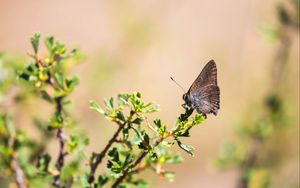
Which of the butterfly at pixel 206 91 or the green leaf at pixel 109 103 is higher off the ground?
the butterfly at pixel 206 91

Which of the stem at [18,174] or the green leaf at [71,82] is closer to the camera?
the green leaf at [71,82]

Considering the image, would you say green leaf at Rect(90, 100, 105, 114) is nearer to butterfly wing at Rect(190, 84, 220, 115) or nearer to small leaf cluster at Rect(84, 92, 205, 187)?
small leaf cluster at Rect(84, 92, 205, 187)

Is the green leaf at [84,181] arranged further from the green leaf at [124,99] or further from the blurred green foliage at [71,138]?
the green leaf at [124,99]

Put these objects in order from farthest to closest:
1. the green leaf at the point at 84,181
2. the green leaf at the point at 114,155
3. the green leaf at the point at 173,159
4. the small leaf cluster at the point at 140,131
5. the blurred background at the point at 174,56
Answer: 1. the blurred background at the point at 174,56
2. the green leaf at the point at 173,159
3. the green leaf at the point at 84,181
4. the green leaf at the point at 114,155
5. the small leaf cluster at the point at 140,131

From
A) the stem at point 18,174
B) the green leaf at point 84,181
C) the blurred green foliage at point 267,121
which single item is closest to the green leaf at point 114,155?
the green leaf at point 84,181

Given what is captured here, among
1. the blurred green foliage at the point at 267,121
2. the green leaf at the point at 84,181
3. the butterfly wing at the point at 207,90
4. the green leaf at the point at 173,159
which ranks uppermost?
the blurred green foliage at the point at 267,121

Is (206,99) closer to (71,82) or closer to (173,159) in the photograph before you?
(173,159)

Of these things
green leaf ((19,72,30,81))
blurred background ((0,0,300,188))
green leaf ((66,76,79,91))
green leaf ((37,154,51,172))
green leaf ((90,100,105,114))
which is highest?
blurred background ((0,0,300,188))

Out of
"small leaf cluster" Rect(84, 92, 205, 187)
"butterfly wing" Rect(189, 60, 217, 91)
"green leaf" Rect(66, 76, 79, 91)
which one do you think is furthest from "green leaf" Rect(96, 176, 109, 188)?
"butterfly wing" Rect(189, 60, 217, 91)
